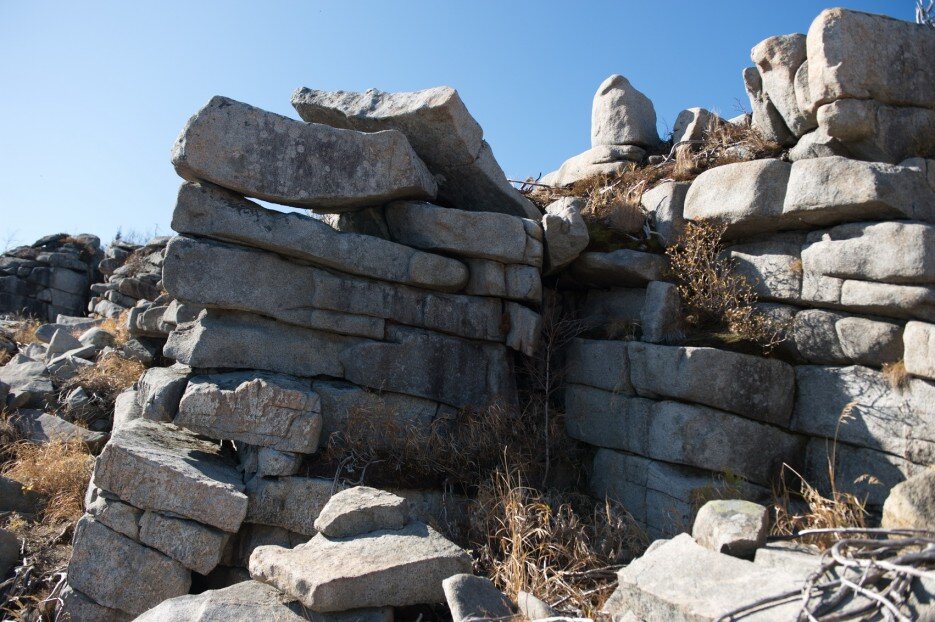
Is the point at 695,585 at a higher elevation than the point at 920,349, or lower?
lower

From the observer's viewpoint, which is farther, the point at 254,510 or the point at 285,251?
the point at 285,251

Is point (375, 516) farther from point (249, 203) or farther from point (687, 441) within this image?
point (249, 203)

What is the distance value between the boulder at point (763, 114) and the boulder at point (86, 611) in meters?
7.59

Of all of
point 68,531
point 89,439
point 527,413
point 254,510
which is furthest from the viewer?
point 89,439

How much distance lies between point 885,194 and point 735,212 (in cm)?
136

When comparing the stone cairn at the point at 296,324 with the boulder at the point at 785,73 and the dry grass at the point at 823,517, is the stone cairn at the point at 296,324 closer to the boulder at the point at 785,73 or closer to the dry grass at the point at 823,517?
the dry grass at the point at 823,517

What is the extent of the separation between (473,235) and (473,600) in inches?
166

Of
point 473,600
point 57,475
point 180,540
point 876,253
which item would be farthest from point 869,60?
point 57,475

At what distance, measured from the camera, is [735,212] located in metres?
7.34

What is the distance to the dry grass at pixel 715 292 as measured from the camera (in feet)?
22.6

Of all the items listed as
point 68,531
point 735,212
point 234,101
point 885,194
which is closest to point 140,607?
point 68,531

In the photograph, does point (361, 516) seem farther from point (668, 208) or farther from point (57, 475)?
point (668, 208)

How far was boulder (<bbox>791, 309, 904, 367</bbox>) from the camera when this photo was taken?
6195 mm

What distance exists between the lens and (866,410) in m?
6.12
